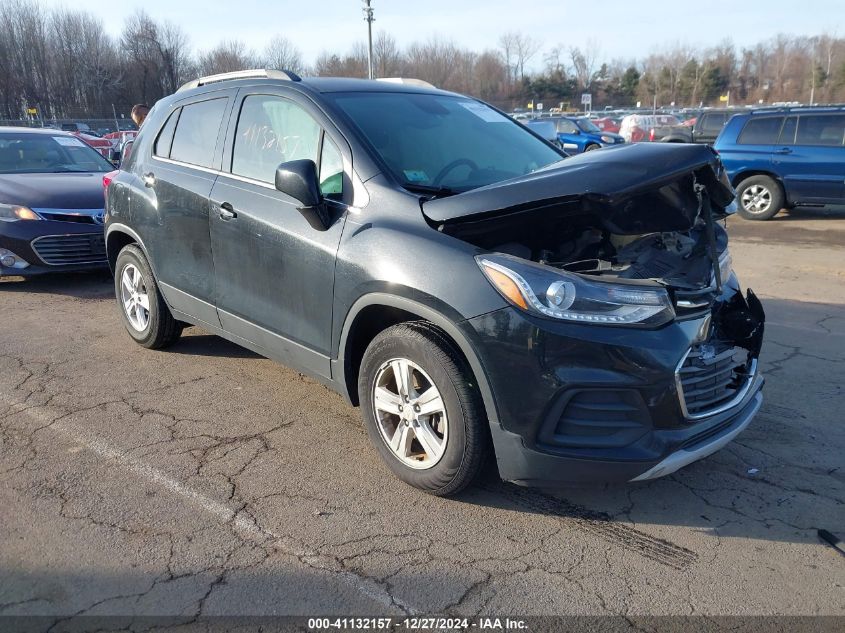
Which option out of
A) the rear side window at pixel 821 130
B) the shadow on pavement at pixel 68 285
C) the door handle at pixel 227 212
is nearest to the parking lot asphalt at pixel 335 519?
the door handle at pixel 227 212

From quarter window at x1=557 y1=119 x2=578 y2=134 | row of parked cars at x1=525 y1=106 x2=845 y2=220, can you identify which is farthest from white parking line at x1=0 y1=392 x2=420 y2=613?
quarter window at x1=557 y1=119 x2=578 y2=134

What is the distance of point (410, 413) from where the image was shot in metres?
3.27

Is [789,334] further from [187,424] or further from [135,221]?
[135,221]

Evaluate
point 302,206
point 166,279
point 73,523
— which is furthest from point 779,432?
point 166,279

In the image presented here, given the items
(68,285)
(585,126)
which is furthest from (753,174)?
(585,126)

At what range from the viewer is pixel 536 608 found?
8.45ft

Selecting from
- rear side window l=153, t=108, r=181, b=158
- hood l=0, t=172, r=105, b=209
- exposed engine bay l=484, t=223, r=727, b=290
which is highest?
rear side window l=153, t=108, r=181, b=158

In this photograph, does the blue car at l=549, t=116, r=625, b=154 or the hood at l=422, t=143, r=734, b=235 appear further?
the blue car at l=549, t=116, r=625, b=154

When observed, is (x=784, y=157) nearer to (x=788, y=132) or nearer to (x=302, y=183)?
(x=788, y=132)

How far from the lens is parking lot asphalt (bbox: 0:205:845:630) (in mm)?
2645

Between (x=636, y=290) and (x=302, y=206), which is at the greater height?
(x=302, y=206)

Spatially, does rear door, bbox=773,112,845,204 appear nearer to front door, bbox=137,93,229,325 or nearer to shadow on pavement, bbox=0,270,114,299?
front door, bbox=137,93,229,325

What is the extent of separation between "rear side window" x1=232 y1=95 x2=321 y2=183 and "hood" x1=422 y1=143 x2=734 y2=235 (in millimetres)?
1053

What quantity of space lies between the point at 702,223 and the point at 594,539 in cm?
172
